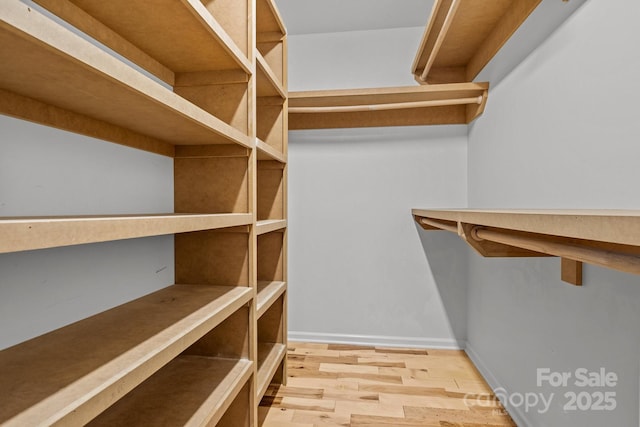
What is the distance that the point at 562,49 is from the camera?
1074 mm

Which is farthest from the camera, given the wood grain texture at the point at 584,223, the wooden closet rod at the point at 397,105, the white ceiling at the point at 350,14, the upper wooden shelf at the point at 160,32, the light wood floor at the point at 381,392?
the white ceiling at the point at 350,14

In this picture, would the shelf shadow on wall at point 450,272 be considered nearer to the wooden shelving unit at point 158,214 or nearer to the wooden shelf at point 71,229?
the wooden shelving unit at point 158,214

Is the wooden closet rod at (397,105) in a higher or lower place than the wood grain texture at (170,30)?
higher

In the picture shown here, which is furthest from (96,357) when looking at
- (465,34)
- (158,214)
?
(465,34)

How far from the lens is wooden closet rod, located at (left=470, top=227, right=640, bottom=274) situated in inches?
19.2

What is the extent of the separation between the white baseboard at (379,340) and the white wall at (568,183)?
41 cm

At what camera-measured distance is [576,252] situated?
1.96 ft

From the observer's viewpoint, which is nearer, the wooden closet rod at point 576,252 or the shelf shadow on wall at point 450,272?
the wooden closet rod at point 576,252

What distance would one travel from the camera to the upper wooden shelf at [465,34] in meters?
1.38

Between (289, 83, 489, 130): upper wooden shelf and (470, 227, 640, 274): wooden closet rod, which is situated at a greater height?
(289, 83, 489, 130): upper wooden shelf

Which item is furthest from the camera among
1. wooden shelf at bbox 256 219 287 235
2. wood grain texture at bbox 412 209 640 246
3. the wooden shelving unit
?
wooden shelf at bbox 256 219 287 235

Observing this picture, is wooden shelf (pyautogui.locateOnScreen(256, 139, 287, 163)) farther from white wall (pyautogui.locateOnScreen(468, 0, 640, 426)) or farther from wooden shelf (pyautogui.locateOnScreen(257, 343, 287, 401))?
white wall (pyautogui.locateOnScreen(468, 0, 640, 426))

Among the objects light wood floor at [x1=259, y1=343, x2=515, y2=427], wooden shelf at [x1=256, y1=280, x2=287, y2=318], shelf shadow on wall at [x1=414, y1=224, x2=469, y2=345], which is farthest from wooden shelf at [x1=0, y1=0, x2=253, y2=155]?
shelf shadow on wall at [x1=414, y1=224, x2=469, y2=345]

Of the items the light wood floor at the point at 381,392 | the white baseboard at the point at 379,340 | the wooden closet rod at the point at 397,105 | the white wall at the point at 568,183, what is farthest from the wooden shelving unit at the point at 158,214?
the white wall at the point at 568,183
